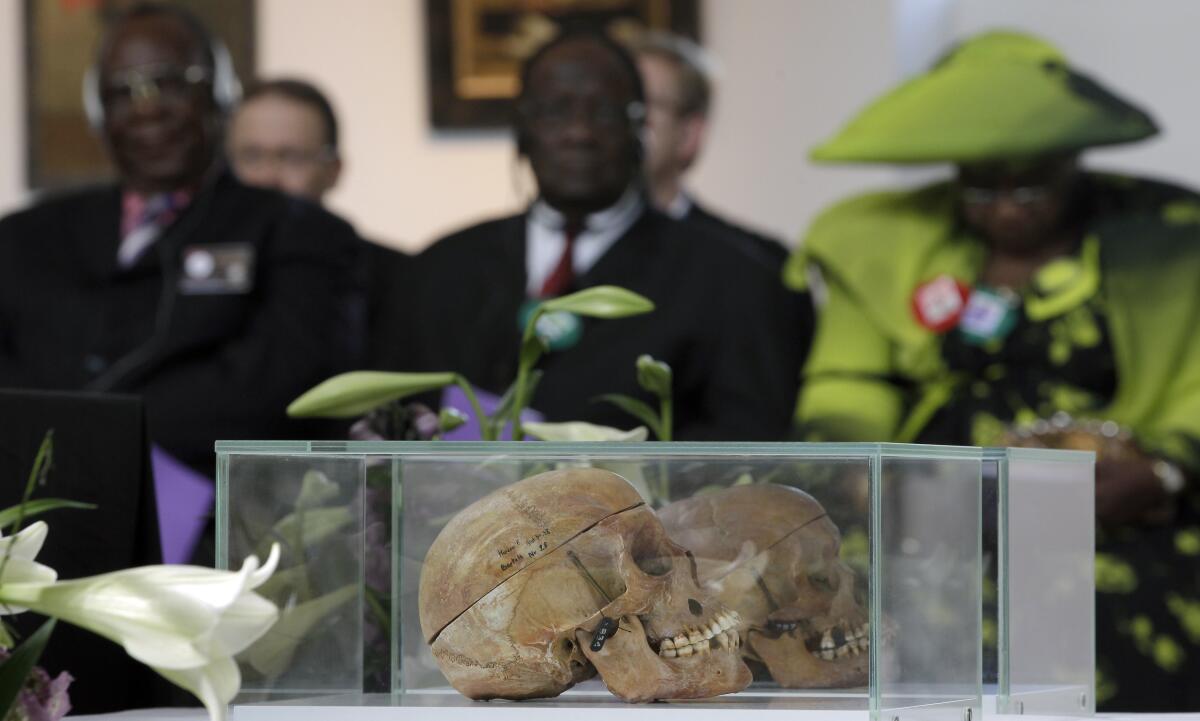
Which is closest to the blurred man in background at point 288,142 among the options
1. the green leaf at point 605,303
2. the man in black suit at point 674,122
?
the man in black suit at point 674,122

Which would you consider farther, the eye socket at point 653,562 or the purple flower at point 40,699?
the eye socket at point 653,562

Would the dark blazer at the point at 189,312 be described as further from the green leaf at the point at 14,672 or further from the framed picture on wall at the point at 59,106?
the framed picture on wall at the point at 59,106

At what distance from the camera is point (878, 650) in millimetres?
938

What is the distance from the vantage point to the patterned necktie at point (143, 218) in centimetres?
257

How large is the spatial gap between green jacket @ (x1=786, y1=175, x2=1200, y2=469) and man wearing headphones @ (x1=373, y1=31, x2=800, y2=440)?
0.08m

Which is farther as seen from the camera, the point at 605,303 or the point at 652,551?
the point at 605,303

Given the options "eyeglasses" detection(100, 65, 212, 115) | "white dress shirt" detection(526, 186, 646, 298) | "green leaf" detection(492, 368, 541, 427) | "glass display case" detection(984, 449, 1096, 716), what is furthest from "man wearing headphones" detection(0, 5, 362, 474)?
"glass display case" detection(984, 449, 1096, 716)

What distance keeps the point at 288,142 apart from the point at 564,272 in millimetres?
1027

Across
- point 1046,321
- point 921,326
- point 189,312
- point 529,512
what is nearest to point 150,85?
point 189,312

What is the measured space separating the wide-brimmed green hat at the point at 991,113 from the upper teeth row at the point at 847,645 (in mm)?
1635

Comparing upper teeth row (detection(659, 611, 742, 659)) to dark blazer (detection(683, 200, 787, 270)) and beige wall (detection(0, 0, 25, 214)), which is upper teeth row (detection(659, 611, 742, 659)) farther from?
beige wall (detection(0, 0, 25, 214))

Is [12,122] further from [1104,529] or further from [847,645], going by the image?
[847,645]

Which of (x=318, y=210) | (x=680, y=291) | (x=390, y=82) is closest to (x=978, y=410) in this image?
(x=680, y=291)

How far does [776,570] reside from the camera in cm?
98
